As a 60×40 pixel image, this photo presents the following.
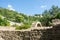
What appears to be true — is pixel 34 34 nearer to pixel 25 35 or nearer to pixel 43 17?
pixel 25 35

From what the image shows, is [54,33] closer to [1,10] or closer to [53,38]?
[53,38]

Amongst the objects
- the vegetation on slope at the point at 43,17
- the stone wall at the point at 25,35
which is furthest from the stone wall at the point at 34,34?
the vegetation on slope at the point at 43,17

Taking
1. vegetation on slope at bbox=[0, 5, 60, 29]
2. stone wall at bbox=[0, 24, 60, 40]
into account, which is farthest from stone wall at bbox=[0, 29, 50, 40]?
vegetation on slope at bbox=[0, 5, 60, 29]

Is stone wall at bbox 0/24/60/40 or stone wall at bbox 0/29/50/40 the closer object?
stone wall at bbox 0/24/60/40

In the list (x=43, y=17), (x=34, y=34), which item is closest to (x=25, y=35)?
(x=34, y=34)

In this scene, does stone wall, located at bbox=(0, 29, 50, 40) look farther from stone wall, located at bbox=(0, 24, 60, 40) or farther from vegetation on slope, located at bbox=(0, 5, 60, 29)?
vegetation on slope, located at bbox=(0, 5, 60, 29)

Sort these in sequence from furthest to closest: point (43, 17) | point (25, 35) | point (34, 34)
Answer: point (43, 17)
point (25, 35)
point (34, 34)

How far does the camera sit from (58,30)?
1138 cm

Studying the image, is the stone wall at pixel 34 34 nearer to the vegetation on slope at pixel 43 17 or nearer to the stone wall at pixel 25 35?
the stone wall at pixel 25 35

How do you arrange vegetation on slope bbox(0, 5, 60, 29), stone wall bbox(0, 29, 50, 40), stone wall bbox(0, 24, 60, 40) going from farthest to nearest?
vegetation on slope bbox(0, 5, 60, 29)
stone wall bbox(0, 29, 50, 40)
stone wall bbox(0, 24, 60, 40)

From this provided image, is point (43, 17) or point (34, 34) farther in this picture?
point (43, 17)

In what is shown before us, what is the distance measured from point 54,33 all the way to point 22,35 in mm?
3024

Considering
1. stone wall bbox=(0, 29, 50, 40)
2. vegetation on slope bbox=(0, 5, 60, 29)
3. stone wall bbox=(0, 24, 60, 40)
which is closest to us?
stone wall bbox=(0, 24, 60, 40)

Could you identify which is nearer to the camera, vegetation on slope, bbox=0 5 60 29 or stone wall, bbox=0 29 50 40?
stone wall, bbox=0 29 50 40
